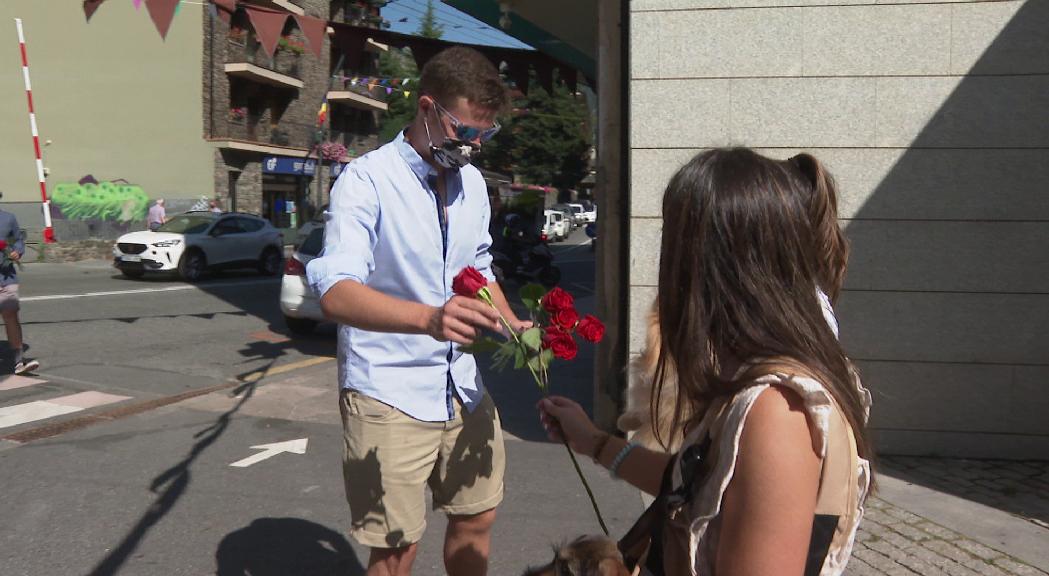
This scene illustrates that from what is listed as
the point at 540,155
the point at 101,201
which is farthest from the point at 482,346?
the point at 540,155

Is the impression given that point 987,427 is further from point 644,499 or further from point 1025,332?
point 644,499

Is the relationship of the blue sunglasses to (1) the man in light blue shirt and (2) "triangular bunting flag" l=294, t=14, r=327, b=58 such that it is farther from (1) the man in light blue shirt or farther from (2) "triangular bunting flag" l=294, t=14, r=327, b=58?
(2) "triangular bunting flag" l=294, t=14, r=327, b=58

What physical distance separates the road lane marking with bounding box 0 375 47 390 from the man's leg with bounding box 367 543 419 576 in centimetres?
662

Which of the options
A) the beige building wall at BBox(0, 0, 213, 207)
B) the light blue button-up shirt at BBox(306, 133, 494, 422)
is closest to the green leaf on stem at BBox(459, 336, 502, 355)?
the light blue button-up shirt at BBox(306, 133, 494, 422)

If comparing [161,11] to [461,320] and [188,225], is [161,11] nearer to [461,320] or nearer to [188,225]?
[461,320]

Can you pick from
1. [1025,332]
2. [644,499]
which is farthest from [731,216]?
[1025,332]

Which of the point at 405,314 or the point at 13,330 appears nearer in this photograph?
the point at 405,314

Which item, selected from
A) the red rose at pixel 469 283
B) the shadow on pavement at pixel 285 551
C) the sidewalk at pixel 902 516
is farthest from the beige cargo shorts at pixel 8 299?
the red rose at pixel 469 283

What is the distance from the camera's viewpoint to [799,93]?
18.6 feet

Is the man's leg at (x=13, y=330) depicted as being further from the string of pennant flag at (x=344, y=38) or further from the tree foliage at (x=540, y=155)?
the tree foliage at (x=540, y=155)

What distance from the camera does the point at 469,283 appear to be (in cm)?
209

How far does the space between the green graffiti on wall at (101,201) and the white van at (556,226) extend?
54.4ft

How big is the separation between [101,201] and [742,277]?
29.3 meters

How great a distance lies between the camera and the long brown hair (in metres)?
1.45
